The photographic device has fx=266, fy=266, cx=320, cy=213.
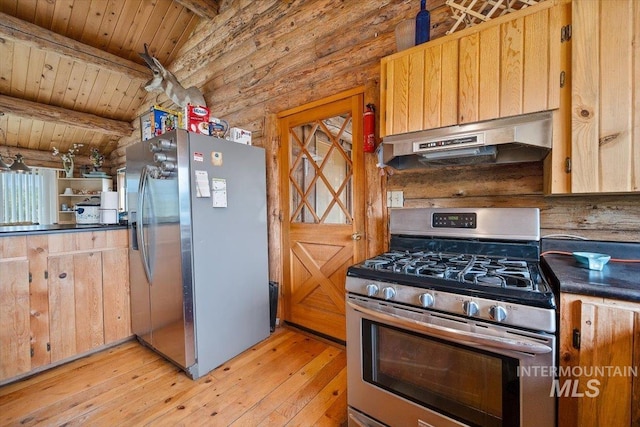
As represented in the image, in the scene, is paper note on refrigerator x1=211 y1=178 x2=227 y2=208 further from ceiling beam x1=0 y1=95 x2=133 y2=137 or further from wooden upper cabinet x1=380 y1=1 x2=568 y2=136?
ceiling beam x1=0 y1=95 x2=133 y2=137

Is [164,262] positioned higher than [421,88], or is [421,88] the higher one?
[421,88]

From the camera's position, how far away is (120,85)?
416cm

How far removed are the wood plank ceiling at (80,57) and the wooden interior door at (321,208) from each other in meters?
2.04

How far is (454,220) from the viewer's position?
1591 millimetres

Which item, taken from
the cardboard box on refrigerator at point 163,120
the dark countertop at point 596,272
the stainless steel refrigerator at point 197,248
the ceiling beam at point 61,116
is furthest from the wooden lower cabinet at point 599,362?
the ceiling beam at point 61,116

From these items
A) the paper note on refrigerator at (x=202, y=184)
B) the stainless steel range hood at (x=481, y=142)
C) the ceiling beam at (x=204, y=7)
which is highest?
the ceiling beam at (x=204, y=7)

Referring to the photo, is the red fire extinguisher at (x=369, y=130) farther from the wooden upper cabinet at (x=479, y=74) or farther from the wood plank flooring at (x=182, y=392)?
the wood plank flooring at (x=182, y=392)

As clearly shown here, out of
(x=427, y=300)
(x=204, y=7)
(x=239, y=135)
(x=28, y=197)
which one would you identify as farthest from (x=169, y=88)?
(x=28, y=197)

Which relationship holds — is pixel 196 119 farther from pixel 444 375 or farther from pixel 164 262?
pixel 444 375

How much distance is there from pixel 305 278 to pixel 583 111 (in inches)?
84.0

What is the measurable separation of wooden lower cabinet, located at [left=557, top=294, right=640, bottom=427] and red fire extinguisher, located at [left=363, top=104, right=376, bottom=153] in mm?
1336

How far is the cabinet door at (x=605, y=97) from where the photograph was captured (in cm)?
101

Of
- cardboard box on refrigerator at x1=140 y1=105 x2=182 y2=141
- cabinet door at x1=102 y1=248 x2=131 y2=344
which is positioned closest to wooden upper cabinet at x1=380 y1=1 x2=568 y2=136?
cardboard box on refrigerator at x1=140 y1=105 x2=182 y2=141

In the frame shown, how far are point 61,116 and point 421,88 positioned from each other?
5328 mm
